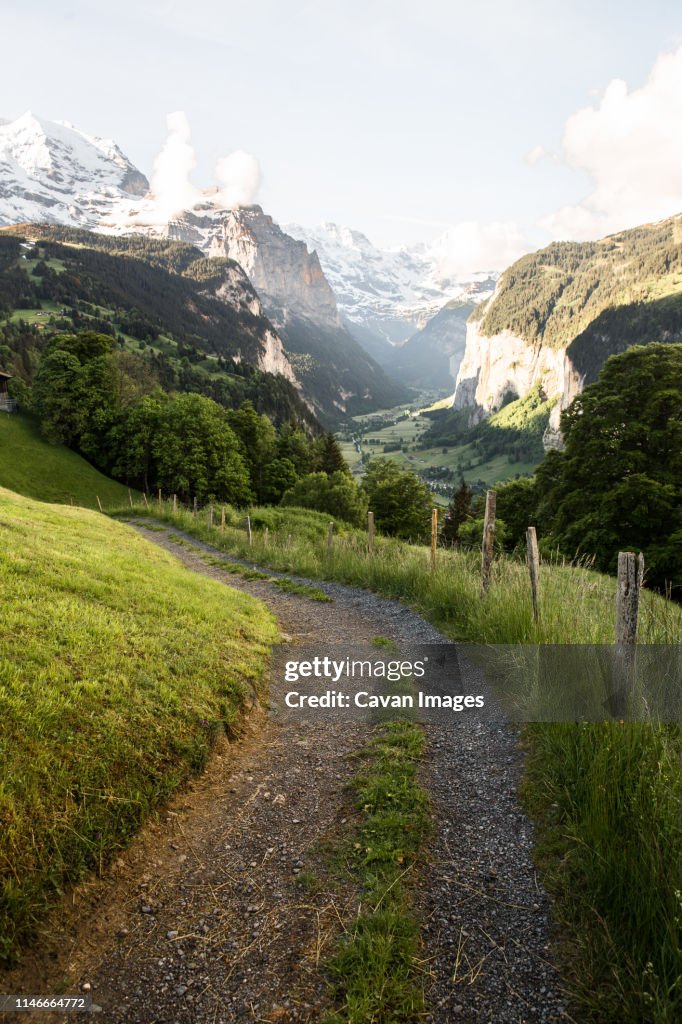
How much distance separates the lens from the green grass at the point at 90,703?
4.24 metres

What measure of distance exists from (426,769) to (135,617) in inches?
204

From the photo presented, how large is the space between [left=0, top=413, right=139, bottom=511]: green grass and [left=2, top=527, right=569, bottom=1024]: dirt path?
180ft

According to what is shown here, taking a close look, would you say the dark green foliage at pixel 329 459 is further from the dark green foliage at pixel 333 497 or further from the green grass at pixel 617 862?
the green grass at pixel 617 862

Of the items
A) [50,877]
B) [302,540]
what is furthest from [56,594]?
[302,540]

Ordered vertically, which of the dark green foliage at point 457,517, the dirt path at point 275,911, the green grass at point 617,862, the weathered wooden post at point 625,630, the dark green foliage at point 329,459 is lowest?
the dark green foliage at point 457,517

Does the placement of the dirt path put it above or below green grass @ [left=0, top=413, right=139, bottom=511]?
below

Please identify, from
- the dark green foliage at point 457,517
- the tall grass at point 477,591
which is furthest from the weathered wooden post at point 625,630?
the dark green foliage at point 457,517

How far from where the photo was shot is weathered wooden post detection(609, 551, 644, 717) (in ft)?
18.7

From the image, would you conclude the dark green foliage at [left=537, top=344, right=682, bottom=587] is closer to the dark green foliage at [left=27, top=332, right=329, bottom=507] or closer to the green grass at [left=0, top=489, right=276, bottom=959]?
the green grass at [left=0, top=489, right=276, bottom=959]

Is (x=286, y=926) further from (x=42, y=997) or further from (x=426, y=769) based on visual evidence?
(x=426, y=769)

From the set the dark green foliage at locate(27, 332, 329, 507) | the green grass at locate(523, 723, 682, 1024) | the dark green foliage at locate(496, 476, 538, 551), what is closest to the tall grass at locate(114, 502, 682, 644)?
the green grass at locate(523, 723, 682, 1024)

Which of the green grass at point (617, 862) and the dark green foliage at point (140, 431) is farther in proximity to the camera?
the dark green foliage at point (140, 431)

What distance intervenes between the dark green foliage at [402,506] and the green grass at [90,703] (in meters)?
55.7

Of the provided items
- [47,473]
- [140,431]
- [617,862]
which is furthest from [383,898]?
[140,431]
